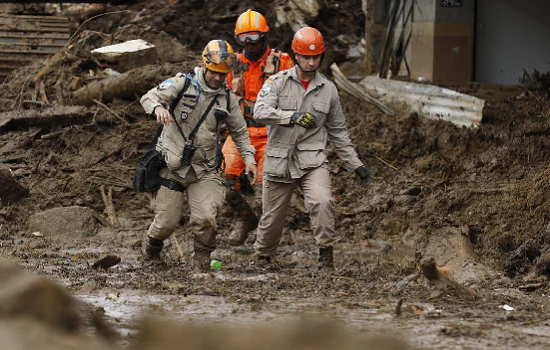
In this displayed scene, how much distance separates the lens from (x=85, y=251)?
32.3 ft

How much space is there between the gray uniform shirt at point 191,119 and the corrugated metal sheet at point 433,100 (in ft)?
14.9

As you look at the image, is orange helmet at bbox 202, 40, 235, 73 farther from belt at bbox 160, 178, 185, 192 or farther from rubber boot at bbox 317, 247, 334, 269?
rubber boot at bbox 317, 247, 334, 269

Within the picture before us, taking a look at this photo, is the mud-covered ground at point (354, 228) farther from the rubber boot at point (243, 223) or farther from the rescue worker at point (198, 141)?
the rescue worker at point (198, 141)

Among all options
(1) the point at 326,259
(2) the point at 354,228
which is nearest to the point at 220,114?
(1) the point at 326,259

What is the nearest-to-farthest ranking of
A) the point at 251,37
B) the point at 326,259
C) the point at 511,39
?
the point at 326,259 < the point at 251,37 < the point at 511,39

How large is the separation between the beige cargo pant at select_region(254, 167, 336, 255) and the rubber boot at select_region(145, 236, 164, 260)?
960mm

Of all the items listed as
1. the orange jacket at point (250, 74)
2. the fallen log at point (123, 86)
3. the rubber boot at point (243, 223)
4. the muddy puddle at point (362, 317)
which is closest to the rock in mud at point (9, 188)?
the fallen log at point (123, 86)

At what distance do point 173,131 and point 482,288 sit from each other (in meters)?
2.94

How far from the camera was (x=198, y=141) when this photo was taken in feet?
26.8

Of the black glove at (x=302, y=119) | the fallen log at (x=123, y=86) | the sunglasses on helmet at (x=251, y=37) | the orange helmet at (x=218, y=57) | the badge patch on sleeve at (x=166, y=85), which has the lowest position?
the black glove at (x=302, y=119)

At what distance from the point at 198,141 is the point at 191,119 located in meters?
0.20

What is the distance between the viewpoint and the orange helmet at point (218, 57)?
316 inches

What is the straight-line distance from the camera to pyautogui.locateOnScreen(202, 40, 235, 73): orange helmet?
26.3 ft

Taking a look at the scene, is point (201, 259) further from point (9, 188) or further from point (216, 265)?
point (9, 188)
